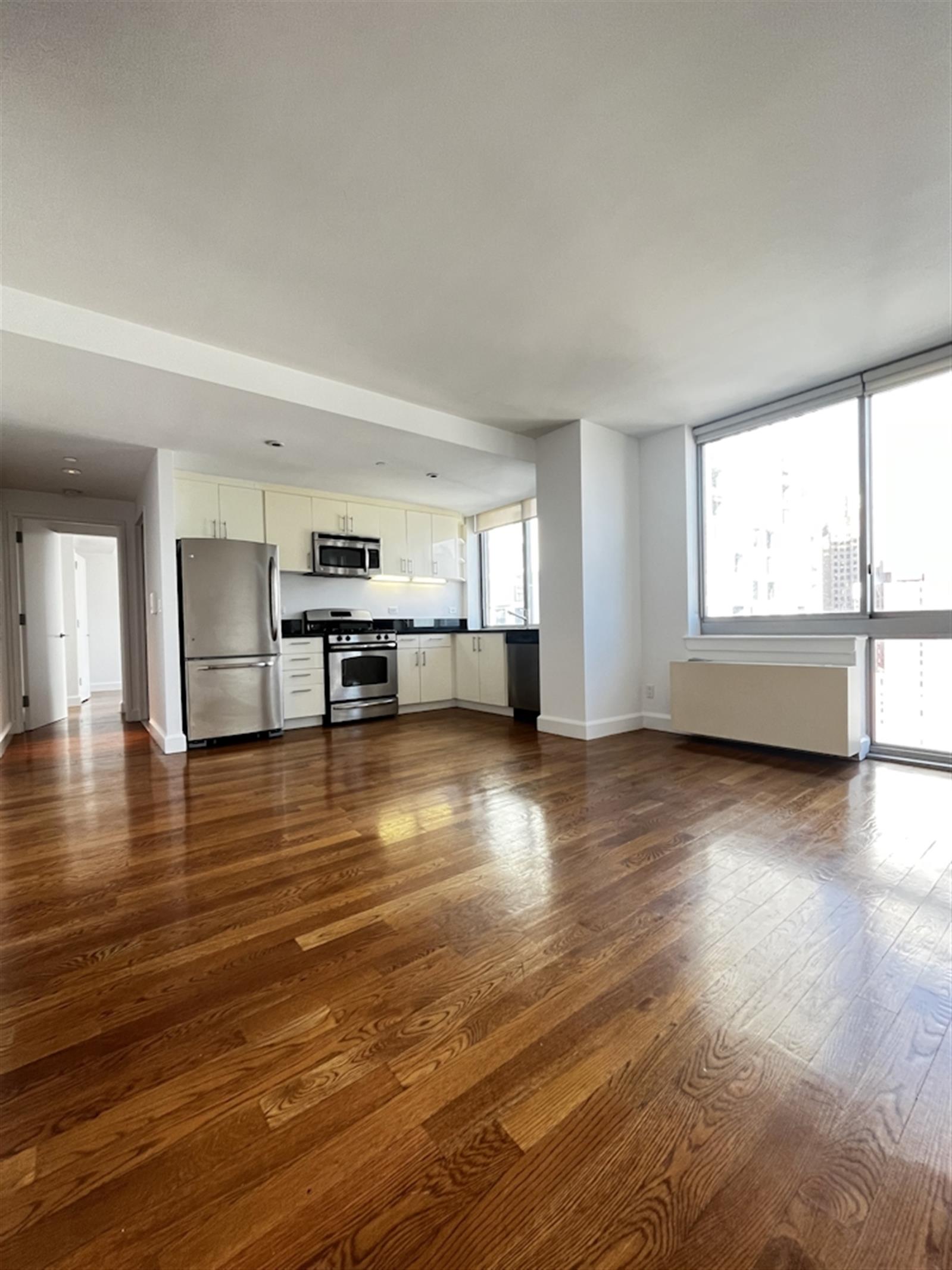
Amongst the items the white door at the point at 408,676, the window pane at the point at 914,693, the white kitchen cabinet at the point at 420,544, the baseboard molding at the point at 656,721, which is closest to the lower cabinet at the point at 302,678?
the white door at the point at 408,676

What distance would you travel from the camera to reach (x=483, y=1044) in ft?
3.64

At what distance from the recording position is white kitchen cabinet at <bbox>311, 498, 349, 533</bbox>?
5109 mm

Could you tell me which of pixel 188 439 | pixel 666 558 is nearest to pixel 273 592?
pixel 188 439

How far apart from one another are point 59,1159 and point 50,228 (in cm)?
274

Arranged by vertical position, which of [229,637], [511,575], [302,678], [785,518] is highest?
[785,518]

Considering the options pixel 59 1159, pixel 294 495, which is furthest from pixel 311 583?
pixel 59 1159

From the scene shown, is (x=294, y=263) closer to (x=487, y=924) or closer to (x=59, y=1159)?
(x=487, y=924)

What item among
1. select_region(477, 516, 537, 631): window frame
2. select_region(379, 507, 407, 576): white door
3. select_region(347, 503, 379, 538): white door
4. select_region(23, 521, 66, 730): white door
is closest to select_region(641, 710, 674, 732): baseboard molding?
select_region(477, 516, 537, 631): window frame

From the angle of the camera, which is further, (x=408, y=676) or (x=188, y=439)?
(x=408, y=676)

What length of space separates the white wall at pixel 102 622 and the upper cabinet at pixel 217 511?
5.01 meters

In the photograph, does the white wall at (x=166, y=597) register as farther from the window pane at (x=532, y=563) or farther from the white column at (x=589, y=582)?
the window pane at (x=532, y=563)

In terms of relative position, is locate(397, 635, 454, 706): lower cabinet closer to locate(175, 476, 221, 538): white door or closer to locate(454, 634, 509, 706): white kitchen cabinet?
locate(454, 634, 509, 706): white kitchen cabinet

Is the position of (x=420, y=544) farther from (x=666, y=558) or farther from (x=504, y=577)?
(x=666, y=558)

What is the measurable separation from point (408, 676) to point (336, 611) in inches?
40.6
